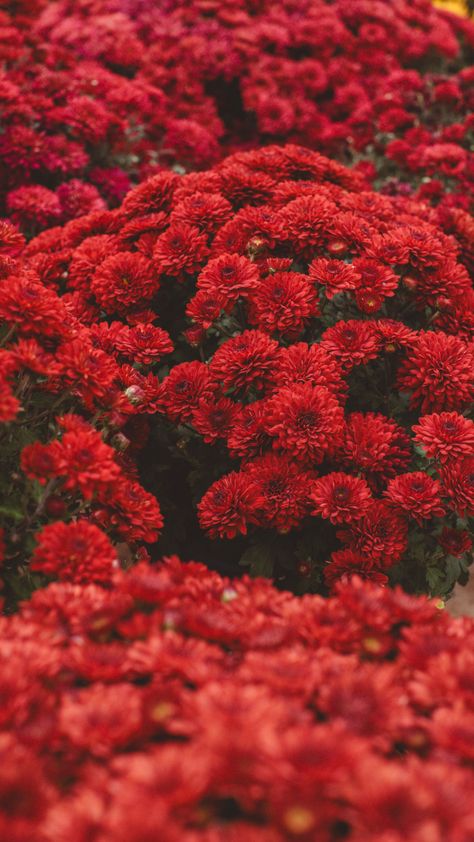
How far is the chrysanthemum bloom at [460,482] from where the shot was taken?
191 centimetres

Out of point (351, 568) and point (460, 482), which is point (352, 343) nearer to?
point (460, 482)

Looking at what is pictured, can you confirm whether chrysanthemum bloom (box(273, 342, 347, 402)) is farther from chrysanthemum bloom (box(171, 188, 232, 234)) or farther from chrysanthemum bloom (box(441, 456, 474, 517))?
chrysanthemum bloom (box(171, 188, 232, 234))

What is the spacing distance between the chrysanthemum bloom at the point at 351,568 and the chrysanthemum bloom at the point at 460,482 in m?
0.25

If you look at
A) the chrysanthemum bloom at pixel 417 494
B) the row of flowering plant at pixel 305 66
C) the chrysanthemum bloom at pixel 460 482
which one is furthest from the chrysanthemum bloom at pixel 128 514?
the row of flowering plant at pixel 305 66

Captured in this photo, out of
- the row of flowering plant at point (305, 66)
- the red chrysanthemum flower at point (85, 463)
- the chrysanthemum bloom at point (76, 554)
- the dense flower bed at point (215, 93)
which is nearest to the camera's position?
the chrysanthemum bloom at point (76, 554)

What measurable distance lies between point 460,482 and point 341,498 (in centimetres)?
29

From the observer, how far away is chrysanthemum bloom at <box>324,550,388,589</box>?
1.96 meters

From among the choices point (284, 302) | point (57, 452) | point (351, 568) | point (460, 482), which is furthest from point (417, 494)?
point (57, 452)

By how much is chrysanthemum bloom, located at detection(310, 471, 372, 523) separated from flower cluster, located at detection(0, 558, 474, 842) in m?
0.57

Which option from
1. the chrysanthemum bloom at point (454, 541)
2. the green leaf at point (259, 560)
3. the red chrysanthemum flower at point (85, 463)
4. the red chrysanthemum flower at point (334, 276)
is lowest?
the green leaf at point (259, 560)

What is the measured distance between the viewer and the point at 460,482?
192 cm

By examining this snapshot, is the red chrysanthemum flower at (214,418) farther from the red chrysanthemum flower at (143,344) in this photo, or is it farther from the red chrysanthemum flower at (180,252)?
the red chrysanthemum flower at (180,252)

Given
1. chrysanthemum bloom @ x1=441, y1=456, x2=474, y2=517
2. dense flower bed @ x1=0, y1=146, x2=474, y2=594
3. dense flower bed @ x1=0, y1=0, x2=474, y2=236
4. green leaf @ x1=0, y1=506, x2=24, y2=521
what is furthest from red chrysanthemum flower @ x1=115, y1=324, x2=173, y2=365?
dense flower bed @ x1=0, y1=0, x2=474, y2=236

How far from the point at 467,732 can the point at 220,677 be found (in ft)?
1.00
